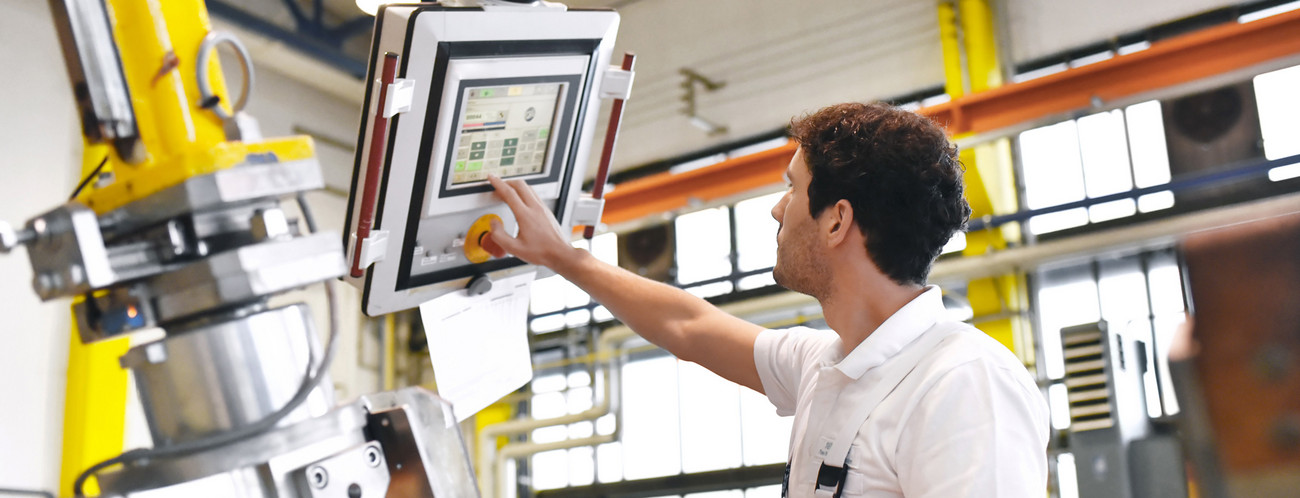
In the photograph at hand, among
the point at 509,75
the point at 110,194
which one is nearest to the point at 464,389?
the point at 509,75

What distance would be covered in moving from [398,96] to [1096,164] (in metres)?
6.31

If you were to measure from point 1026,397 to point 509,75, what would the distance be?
1.01 meters

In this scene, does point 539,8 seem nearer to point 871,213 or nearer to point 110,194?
point 871,213

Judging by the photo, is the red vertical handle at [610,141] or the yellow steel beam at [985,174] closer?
the red vertical handle at [610,141]

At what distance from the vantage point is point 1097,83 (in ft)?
19.7

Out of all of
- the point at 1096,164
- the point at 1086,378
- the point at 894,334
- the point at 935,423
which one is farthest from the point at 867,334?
the point at 1096,164

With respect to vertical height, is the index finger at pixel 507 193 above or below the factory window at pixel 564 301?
above

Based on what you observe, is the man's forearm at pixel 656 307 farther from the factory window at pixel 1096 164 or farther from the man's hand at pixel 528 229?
the factory window at pixel 1096 164

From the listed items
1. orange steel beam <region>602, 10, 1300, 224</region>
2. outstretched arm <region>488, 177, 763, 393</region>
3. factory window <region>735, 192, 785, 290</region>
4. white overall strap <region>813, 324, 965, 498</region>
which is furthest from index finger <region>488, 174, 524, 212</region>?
factory window <region>735, 192, 785, 290</region>

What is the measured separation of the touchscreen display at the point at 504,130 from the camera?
191 centimetres

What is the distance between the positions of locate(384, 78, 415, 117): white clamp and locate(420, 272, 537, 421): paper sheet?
0.42 metres

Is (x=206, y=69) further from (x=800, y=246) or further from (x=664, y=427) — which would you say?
(x=664, y=427)

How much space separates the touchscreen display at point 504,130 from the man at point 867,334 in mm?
55

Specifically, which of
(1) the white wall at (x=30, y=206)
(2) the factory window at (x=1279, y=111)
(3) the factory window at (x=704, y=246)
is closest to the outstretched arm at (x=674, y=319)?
(2) the factory window at (x=1279, y=111)
